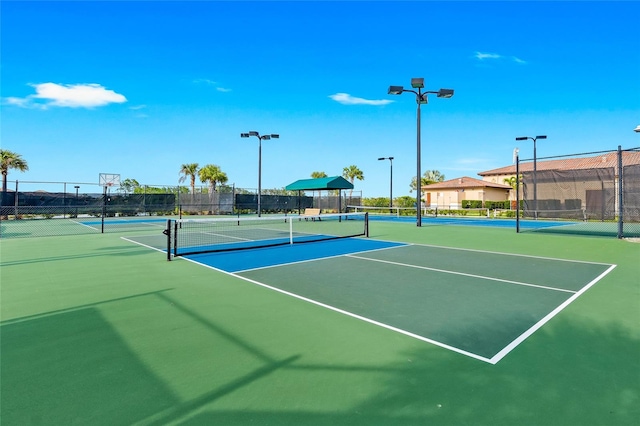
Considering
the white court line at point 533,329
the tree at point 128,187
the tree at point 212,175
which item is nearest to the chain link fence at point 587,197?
the white court line at point 533,329

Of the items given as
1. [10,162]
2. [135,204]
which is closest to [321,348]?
[135,204]

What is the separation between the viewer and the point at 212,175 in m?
47.2

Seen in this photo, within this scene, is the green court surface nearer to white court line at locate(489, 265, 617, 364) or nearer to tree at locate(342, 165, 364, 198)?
white court line at locate(489, 265, 617, 364)

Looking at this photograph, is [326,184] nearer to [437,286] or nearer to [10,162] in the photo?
[437,286]

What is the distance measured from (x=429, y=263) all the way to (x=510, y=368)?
4865 mm

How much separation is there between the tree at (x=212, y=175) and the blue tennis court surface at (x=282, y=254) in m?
38.8

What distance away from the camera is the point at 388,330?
151 inches

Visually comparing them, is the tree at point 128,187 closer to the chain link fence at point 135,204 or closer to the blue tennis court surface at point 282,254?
the chain link fence at point 135,204

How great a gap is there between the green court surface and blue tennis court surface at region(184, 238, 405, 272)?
0.99 metres

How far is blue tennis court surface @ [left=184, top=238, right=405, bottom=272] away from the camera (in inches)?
305

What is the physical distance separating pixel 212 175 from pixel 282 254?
40686mm

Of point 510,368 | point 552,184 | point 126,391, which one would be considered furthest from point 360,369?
point 552,184

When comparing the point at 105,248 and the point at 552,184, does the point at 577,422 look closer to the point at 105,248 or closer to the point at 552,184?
the point at 105,248

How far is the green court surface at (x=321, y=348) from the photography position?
7.89 ft
